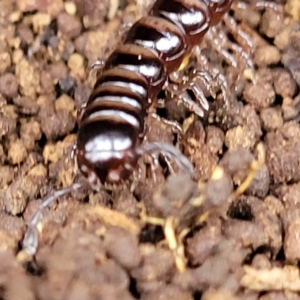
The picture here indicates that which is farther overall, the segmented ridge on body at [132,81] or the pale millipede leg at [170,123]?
the pale millipede leg at [170,123]

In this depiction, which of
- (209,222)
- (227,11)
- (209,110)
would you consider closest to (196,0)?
(227,11)

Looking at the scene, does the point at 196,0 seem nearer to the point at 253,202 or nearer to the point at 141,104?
the point at 141,104

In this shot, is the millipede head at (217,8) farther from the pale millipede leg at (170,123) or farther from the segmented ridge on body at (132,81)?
the pale millipede leg at (170,123)

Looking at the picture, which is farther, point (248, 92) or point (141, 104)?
point (248, 92)

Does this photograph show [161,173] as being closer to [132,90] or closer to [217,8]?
[132,90]

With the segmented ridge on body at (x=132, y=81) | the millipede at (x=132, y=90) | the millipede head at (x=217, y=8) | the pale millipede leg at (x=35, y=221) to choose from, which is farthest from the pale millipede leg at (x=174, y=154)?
the millipede head at (x=217, y=8)

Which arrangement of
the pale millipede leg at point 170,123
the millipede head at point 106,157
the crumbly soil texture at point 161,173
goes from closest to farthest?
1. the crumbly soil texture at point 161,173
2. the millipede head at point 106,157
3. the pale millipede leg at point 170,123

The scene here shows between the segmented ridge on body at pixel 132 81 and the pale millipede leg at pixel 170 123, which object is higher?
the segmented ridge on body at pixel 132 81

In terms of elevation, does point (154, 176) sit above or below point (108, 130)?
below
